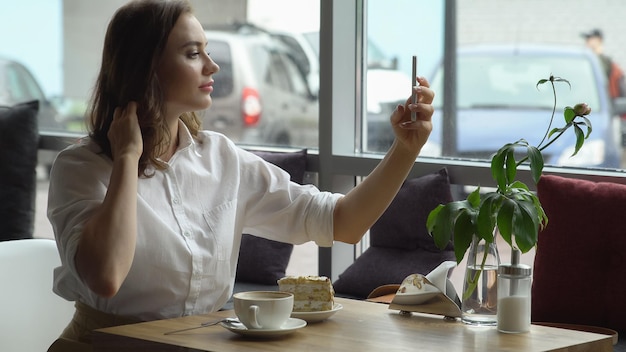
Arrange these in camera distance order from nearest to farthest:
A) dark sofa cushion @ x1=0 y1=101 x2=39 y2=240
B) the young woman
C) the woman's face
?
the young woman, the woman's face, dark sofa cushion @ x1=0 y1=101 x2=39 y2=240

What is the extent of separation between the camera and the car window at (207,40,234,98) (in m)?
4.48

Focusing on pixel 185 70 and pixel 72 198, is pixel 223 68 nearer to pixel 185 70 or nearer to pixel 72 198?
pixel 185 70

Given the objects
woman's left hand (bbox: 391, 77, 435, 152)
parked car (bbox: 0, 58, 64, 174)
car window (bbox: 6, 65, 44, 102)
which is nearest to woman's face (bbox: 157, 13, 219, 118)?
woman's left hand (bbox: 391, 77, 435, 152)

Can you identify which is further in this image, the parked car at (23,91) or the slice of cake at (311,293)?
the parked car at (23,91)

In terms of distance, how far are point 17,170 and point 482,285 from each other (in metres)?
3.05

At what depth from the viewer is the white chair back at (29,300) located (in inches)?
96.3

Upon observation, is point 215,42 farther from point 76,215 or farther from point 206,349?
point 206,349

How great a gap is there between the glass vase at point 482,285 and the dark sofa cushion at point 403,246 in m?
1.41

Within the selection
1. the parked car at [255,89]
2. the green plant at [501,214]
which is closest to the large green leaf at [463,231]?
the green plant at [501,214]

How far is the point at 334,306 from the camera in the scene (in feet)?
6.76

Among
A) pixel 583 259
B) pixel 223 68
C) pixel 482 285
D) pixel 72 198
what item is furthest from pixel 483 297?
pixel 223 68

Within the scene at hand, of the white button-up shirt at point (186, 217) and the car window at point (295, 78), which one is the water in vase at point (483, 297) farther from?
the car window at point (295, 78)

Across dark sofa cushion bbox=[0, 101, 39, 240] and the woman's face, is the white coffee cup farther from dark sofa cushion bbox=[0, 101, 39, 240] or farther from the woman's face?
dark sofa cushion bbox=[0, 101, 39, 240]

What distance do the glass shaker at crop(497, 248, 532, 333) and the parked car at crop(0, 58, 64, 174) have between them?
3.63 m
